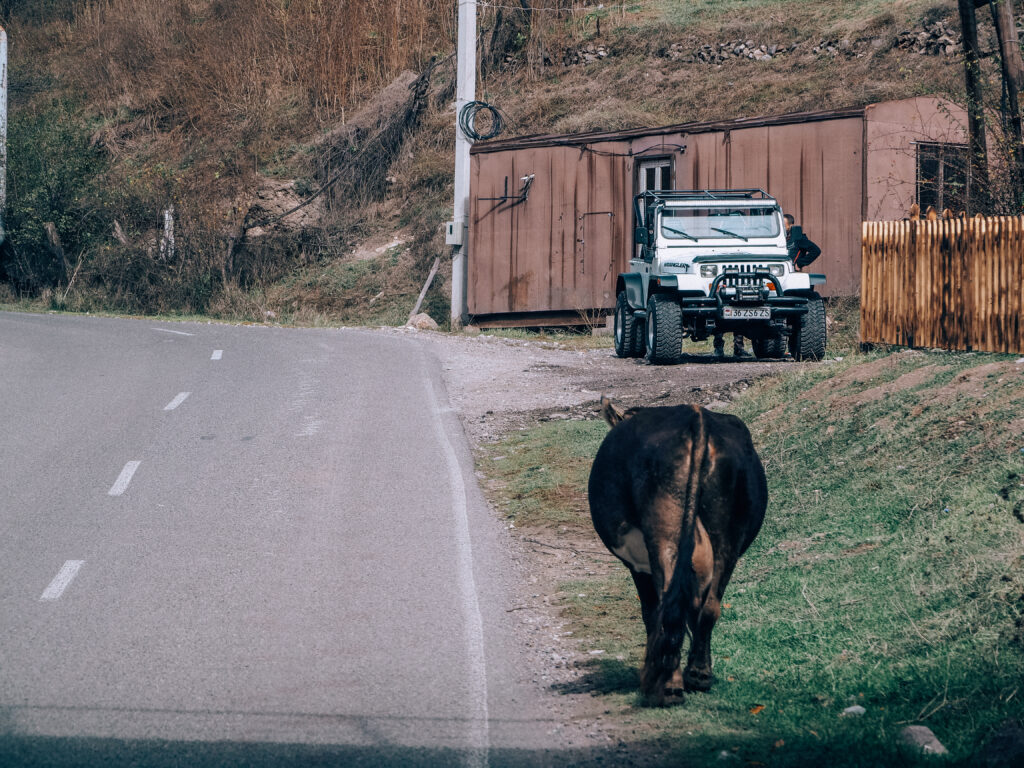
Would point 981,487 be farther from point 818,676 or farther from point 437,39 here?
point 437,39

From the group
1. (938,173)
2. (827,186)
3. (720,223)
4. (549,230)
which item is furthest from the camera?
(549,230)

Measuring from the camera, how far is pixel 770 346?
19.8 m

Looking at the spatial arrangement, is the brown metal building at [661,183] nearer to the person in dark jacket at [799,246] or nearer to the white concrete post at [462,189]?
the white concrete post at [462,189]

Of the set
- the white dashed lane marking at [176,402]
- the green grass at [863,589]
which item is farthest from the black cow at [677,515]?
the white dashed lane marking at [176,402]

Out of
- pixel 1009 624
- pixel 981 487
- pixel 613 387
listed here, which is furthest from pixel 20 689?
pixel 613 387

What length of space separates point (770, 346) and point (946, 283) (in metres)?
5.84

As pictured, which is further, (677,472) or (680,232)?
(680,232)

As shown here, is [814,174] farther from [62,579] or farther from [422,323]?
[62,579]

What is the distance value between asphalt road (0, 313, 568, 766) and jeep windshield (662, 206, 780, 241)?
5220 millimetres

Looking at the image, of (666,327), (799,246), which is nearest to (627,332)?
(666,327)

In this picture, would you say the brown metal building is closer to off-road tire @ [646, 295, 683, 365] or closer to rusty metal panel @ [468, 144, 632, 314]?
rusty metal panel @ [468, 144, 632, 314]

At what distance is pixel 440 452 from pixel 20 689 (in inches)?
281

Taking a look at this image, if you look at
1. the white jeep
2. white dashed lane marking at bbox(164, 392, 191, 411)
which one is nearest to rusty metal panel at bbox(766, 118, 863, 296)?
the white jeep

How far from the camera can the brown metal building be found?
76.4ft
